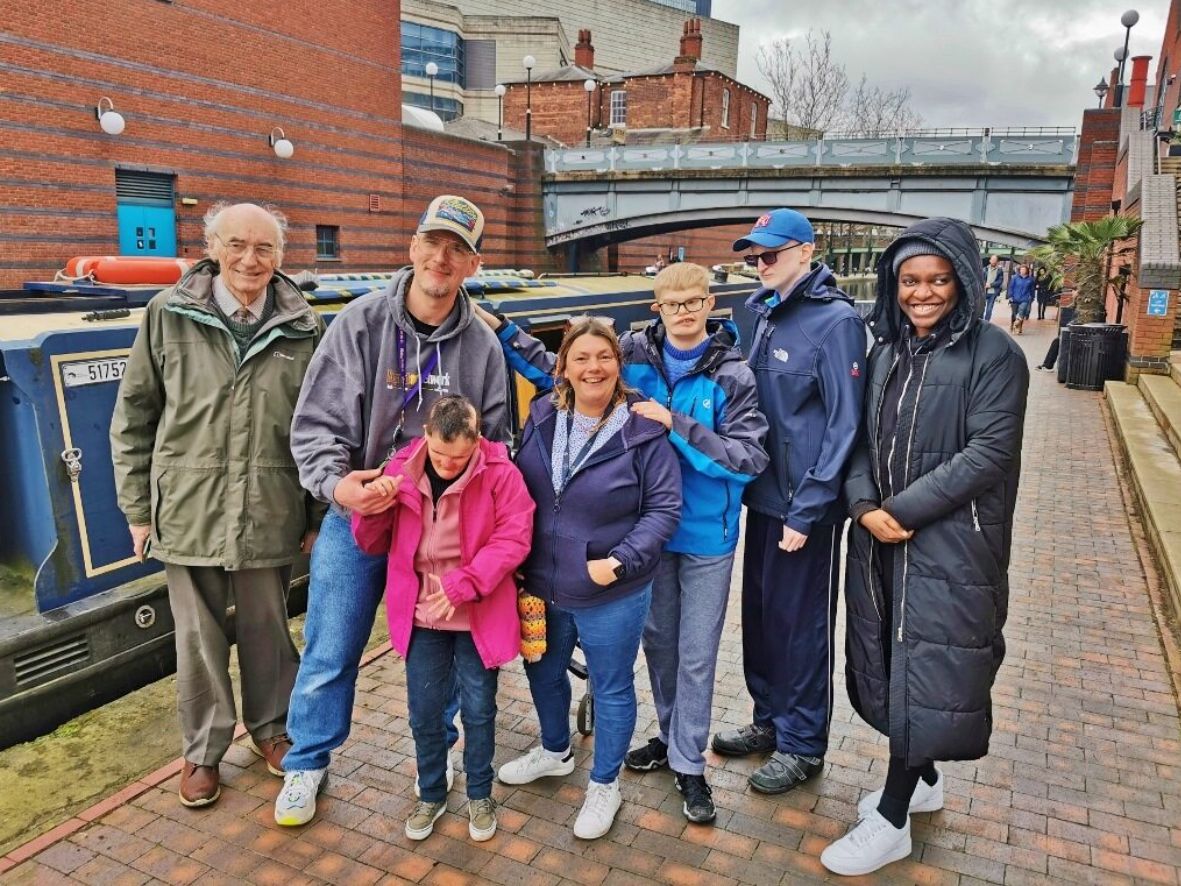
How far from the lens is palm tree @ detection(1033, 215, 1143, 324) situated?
539 inches

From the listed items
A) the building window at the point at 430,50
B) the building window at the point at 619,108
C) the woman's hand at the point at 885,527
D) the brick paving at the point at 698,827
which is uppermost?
the building window at the point at 430,50

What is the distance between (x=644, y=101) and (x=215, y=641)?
41.9 metres

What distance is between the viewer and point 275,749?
3.39 m

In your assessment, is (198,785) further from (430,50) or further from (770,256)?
(430,50)

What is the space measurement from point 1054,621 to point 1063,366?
33.5 feet

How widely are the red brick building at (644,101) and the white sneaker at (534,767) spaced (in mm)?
38035

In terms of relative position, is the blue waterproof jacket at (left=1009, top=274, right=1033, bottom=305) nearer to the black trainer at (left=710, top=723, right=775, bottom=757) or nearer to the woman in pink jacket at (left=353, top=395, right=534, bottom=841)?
the black trainer at (left=710, top=723, right=775, bottom=757)

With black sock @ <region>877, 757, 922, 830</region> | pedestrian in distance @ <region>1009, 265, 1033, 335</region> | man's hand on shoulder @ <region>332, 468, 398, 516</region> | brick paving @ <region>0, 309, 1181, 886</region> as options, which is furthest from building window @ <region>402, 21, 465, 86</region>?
black sock @ <region>877, 757, 922, 830</region>

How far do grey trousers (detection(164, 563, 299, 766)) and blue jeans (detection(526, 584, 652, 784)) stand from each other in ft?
3.47

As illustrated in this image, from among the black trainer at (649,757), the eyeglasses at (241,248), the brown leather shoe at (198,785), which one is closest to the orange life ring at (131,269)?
the eyeglasses at (241,248)

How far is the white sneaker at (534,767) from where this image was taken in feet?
10.9

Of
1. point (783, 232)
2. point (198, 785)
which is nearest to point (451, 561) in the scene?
point (198, 785)

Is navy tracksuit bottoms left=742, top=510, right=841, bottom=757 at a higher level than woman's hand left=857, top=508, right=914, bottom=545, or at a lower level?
lower

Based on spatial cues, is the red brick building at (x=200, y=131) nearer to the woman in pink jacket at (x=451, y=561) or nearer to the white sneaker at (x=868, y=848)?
the woman in pink jacket at (x=451, y=561)
